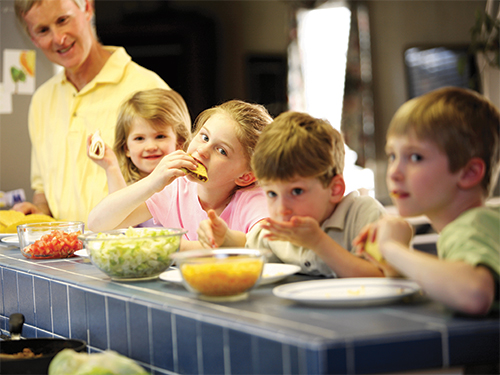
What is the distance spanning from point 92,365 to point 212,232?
1.72 ft

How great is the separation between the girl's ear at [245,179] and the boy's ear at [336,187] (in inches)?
23.1

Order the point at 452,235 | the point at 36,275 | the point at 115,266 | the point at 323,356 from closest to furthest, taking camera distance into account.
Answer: the point at 323,356
the point at 452,235
the point at 115,266
the point at 36,275

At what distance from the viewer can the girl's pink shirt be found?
1784 mm

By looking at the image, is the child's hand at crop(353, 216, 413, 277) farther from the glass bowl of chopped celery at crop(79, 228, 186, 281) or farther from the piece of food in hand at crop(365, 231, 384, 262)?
the glass bowl of chopped celery at crop(79, 228, 186, 281)

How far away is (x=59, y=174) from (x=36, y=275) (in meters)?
1.72

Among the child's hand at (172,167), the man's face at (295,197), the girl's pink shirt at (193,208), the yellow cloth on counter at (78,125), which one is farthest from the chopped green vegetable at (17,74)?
the man's face at (295,197)

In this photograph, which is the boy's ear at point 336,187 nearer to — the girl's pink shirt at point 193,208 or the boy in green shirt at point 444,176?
the boy in green shirt at point 444,176

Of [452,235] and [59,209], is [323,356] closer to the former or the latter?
[452,235]

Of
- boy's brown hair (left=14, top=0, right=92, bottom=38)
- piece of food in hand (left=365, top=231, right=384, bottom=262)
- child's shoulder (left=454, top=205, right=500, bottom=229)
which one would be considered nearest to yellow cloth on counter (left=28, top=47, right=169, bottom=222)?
boy's brown hair (left=14, top=0, right=92, bottom=38)

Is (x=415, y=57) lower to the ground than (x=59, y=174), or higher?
higher

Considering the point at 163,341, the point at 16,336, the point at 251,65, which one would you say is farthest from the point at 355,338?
the point at 251,65

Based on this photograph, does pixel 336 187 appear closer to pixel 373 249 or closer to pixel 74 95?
pixel 373 249

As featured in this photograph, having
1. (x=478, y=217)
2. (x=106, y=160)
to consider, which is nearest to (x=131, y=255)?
(x=478, y=217)

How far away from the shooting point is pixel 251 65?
5.05 metres
